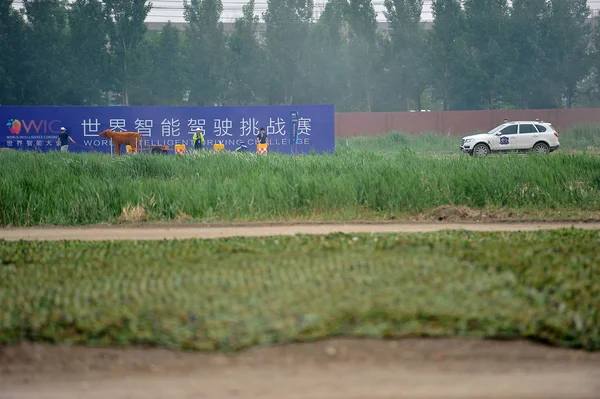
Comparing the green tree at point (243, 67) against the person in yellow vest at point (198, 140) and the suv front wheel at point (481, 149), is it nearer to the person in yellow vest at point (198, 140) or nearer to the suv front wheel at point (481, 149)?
the person in yellow vest at point (198, 140)

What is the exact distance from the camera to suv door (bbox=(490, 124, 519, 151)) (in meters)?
34.9

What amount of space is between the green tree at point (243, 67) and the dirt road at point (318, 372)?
172 ft

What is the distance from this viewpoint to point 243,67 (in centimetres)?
5819

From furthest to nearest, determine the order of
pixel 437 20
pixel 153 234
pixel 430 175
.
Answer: pixel 437 20 → pixel 430 175 → pixel 153 234

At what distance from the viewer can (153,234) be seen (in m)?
13.5

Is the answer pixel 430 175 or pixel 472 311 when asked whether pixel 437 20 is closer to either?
pixel 430 175

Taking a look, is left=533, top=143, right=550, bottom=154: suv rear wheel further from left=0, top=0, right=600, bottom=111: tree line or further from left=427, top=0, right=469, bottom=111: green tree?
left=427, top=0, right=469, bottom=111: green tree

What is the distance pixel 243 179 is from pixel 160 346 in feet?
34.3

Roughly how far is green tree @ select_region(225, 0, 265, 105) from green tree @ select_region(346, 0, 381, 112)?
723 cm

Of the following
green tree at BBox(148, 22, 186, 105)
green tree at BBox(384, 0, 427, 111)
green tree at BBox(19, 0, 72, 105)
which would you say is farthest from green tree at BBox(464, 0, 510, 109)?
green tree at BBox(19, 0, 72, 105)

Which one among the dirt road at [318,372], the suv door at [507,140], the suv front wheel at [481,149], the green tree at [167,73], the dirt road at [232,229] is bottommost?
the dirt road at [318,372]

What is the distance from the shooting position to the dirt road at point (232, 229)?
524 inches

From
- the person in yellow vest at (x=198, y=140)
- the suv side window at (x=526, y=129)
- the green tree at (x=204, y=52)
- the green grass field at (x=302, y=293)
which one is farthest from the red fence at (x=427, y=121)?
the green grass field at (x=302, y=293)

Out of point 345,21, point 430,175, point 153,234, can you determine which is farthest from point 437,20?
point 153,234
